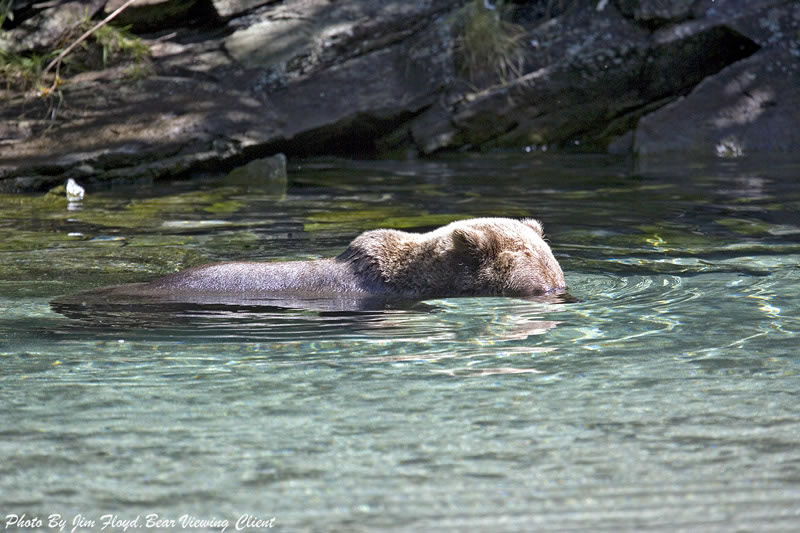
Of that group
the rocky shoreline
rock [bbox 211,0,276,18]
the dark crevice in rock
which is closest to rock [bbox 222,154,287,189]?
the rocky shoreline

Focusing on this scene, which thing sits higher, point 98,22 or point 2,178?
point 98,22

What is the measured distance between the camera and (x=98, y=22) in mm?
13219

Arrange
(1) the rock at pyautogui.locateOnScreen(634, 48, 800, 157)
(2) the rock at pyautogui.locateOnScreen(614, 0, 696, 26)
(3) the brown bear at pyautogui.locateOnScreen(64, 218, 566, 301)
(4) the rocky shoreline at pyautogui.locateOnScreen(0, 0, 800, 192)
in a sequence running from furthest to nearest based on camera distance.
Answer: (2) the rock at pyautogui.locateOnScreen(614, 0, 696, 26) < (1) the rock at pyautogui.locateOnScreen(634, 48, 800, 157) < (4) the rocky shoreline at pyautogui.locateOnScreen(0, 0, 800, 192) < (3) the brown bear at pyautogui.locateOnScreen(64, 218, 566, 301)

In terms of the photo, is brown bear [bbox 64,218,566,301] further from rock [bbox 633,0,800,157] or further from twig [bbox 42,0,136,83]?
rock [bbox 633,0,800,157]

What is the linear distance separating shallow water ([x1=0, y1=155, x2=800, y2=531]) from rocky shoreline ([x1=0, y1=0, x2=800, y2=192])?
540 centimetres

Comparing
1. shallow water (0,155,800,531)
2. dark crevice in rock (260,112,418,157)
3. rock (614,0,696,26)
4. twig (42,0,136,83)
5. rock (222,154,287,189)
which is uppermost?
rock (614,0,696,26)

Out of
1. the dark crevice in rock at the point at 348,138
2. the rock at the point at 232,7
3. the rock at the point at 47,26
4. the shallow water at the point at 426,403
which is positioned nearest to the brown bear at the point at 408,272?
the shallow water at the point at 426,403

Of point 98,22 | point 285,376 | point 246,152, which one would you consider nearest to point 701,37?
point 246,152

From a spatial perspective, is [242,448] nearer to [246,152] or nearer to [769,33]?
[246,152]

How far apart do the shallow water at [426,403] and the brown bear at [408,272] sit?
235 millimetres

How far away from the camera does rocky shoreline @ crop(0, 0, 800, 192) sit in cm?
1285

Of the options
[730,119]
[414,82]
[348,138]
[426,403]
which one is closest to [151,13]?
[348,138]

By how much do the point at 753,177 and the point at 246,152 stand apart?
5975mm

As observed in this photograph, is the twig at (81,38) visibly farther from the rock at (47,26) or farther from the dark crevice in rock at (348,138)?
the dark crevice in rock at (348,138)
